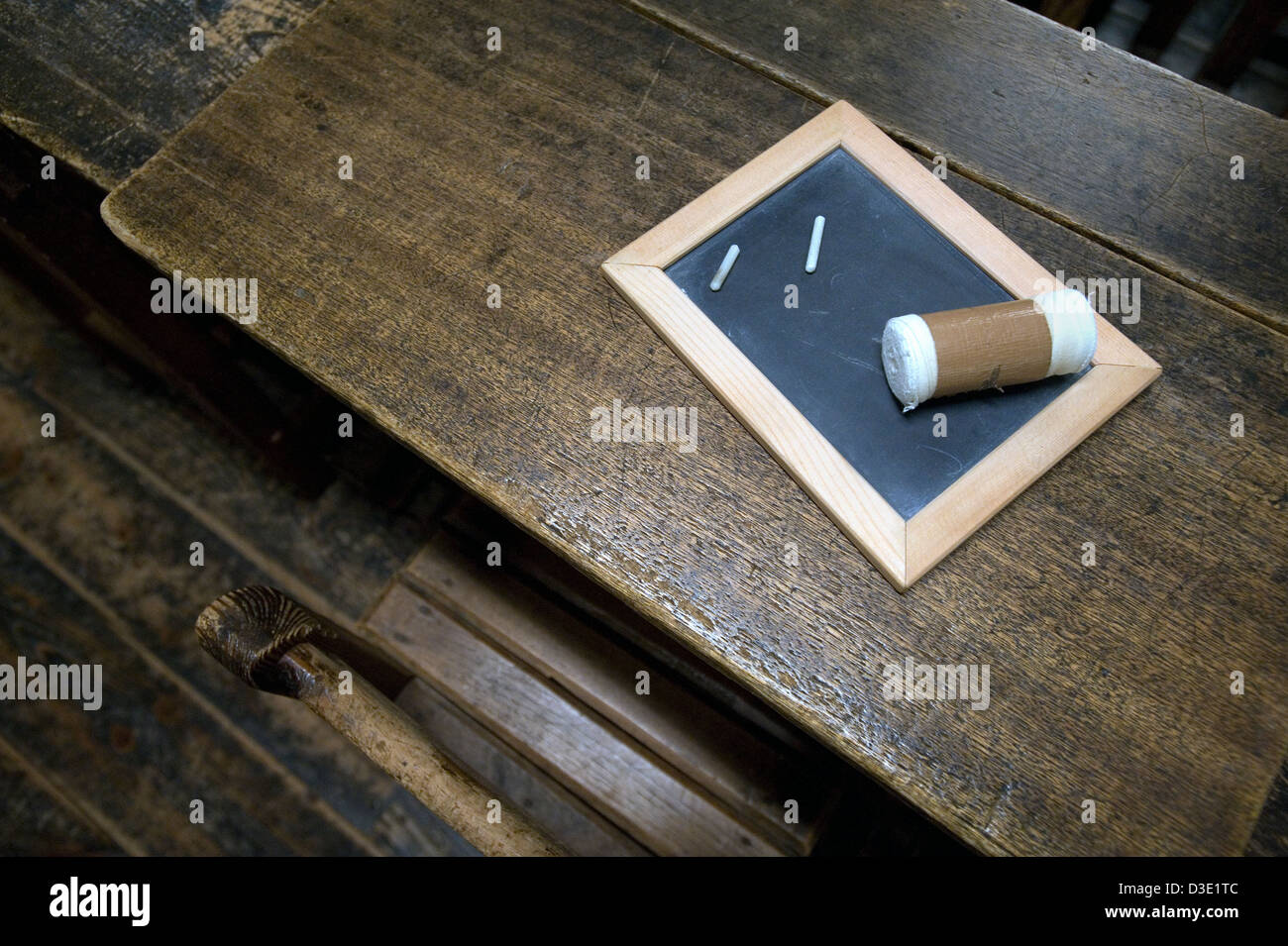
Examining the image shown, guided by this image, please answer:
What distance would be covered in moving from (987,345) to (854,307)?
188 millimetres

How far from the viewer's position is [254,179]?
1271 millimetres

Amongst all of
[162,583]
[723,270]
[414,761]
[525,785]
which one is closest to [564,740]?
[525,785]

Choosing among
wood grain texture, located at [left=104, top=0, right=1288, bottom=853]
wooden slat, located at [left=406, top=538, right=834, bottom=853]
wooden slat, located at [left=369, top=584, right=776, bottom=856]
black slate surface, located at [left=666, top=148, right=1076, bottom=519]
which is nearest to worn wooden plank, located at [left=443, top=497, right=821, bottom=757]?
wooden slat, located at [left=406, top=538, right=834, bottom=853]

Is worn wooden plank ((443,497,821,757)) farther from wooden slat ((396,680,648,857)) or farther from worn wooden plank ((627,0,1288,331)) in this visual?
worn wooden plank ((627,0,1288,331))

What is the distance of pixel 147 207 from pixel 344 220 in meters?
0.30

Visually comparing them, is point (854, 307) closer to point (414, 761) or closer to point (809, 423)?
point (809, 423)

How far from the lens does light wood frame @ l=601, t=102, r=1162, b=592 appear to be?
105 centimetres

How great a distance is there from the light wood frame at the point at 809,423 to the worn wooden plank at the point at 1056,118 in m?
0.12

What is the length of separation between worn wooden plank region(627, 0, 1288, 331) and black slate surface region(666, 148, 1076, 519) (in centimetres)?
19

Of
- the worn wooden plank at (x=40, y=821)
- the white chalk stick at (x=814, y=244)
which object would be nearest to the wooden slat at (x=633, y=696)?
the white chalk stick at (x=814, y=244)

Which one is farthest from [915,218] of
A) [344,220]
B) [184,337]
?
[184,337]

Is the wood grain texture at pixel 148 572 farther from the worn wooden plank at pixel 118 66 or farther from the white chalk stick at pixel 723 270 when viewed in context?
the white chalk stick at pixel 723 270
